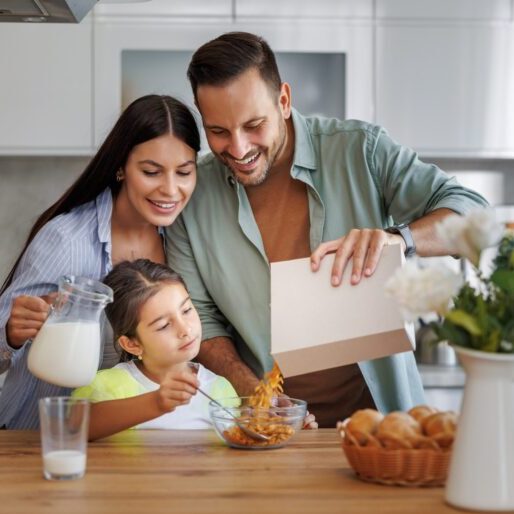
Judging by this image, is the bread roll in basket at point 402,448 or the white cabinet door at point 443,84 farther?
the white cabinet door at point 443,84

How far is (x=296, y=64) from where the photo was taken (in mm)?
3742

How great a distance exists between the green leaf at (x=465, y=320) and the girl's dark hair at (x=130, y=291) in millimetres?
938

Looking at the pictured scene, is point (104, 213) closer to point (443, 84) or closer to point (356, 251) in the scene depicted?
point (356, 251)

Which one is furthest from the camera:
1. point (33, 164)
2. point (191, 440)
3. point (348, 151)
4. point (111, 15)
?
point (33, 164)

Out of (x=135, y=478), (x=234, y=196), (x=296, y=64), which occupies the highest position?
(x=296, y=64)

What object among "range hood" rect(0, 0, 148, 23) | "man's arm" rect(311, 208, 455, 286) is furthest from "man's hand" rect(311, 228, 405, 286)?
"range hood" rect(0, 0, 148, 23)

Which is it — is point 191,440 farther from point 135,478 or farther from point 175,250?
point 175,250

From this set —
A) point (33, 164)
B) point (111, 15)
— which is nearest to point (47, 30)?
point (111, 15)

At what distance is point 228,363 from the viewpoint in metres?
2.29

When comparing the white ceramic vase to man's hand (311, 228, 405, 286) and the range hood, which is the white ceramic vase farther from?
the range hood

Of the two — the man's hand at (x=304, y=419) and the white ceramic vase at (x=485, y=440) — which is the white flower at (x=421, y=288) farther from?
the man's hand at (x=304, y=419)

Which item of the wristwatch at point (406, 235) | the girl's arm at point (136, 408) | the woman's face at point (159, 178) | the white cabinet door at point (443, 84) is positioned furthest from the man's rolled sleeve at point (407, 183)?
the white cabinet door at point (443, 84)

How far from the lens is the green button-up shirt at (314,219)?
2.29m

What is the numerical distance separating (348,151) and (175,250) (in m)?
Answer: 0.48
